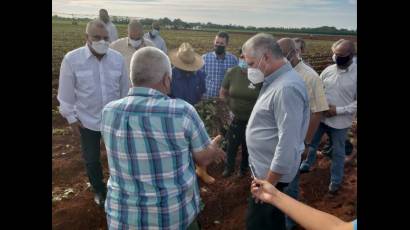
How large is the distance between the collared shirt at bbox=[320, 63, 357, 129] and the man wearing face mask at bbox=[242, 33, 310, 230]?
1.77 metres

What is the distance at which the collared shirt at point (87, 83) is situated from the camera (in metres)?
3.43

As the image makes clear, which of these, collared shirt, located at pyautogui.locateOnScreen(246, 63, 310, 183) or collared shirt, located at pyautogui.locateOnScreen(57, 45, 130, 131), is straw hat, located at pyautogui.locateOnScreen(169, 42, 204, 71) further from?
collared shirt, located at pyautogui.locateOnScreen(246, 63, 310, 183)

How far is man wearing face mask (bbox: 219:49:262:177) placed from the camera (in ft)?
13.4

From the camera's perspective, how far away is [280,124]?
226 cm

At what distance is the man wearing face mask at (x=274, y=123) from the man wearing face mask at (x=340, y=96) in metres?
1.78

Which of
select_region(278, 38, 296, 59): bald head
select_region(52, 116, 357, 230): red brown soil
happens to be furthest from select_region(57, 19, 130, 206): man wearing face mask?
select_region(278, 38, 296, 59): bald head

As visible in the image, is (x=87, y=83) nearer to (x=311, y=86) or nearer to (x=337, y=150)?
(x=311, y=86)

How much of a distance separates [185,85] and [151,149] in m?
2.50

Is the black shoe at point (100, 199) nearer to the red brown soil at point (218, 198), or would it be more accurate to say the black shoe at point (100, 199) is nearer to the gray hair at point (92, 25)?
the red brown soil at point (218, 198)

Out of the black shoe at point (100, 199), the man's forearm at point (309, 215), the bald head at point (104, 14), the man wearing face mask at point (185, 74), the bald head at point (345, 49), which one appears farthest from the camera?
the bald head at point (104, 14)

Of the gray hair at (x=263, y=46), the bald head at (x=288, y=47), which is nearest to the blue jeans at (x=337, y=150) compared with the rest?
the bald head at (x=288, y=47)

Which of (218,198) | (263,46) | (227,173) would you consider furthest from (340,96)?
(263,46)

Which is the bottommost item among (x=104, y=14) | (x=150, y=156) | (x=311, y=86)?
(x=150, y=156)
